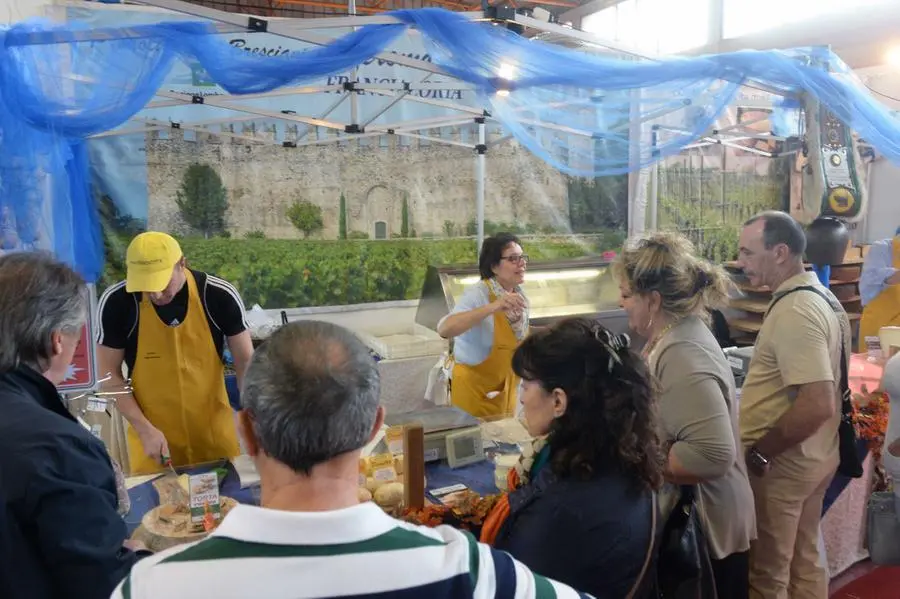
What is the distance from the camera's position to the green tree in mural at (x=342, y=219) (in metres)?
5.74

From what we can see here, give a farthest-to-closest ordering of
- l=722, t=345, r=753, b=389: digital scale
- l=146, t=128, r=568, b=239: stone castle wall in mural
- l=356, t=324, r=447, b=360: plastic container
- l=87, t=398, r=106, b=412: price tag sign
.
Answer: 1. l=146, t=128, r=568, b=239: stone castle wall in mural
2. l=356, t=324, r=447, b=360: plastic container
3. l=722, t=345, r=753, b=389: digital scale
4. l=87, t=398, r=106, b=412: price tag sign

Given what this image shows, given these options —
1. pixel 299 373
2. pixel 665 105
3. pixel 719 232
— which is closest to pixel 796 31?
pixel 719 232

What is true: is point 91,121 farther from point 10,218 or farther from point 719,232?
point 719,232

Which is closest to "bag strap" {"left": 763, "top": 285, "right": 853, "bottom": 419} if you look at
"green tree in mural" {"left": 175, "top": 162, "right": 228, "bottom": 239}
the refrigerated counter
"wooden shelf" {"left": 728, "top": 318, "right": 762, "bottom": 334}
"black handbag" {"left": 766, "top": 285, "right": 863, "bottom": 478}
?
"black handbag" {"left": 766, "top": 285, "right": 863, "bottom": 478}

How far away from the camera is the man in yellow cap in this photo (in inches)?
107

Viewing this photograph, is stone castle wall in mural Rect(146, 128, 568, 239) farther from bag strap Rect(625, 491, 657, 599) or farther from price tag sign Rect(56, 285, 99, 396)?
bag strap Rect(625, 491, 657, 599)

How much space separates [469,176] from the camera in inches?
242

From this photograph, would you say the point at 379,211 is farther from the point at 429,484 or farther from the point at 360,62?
the point at 429,484

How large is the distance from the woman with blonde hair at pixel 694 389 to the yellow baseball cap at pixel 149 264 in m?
1.66

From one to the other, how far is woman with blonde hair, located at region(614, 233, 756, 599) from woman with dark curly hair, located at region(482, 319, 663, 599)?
1.44 feet

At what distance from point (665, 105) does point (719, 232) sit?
4.10 m

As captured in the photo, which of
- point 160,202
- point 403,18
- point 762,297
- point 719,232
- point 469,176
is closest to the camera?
point 403,18

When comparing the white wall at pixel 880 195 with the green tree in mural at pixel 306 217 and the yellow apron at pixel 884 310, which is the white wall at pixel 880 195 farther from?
the green tree in mural at pixel 306 217

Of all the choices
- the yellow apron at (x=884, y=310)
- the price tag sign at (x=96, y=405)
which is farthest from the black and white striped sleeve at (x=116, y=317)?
the yellow apron at (x=884, y=310)
